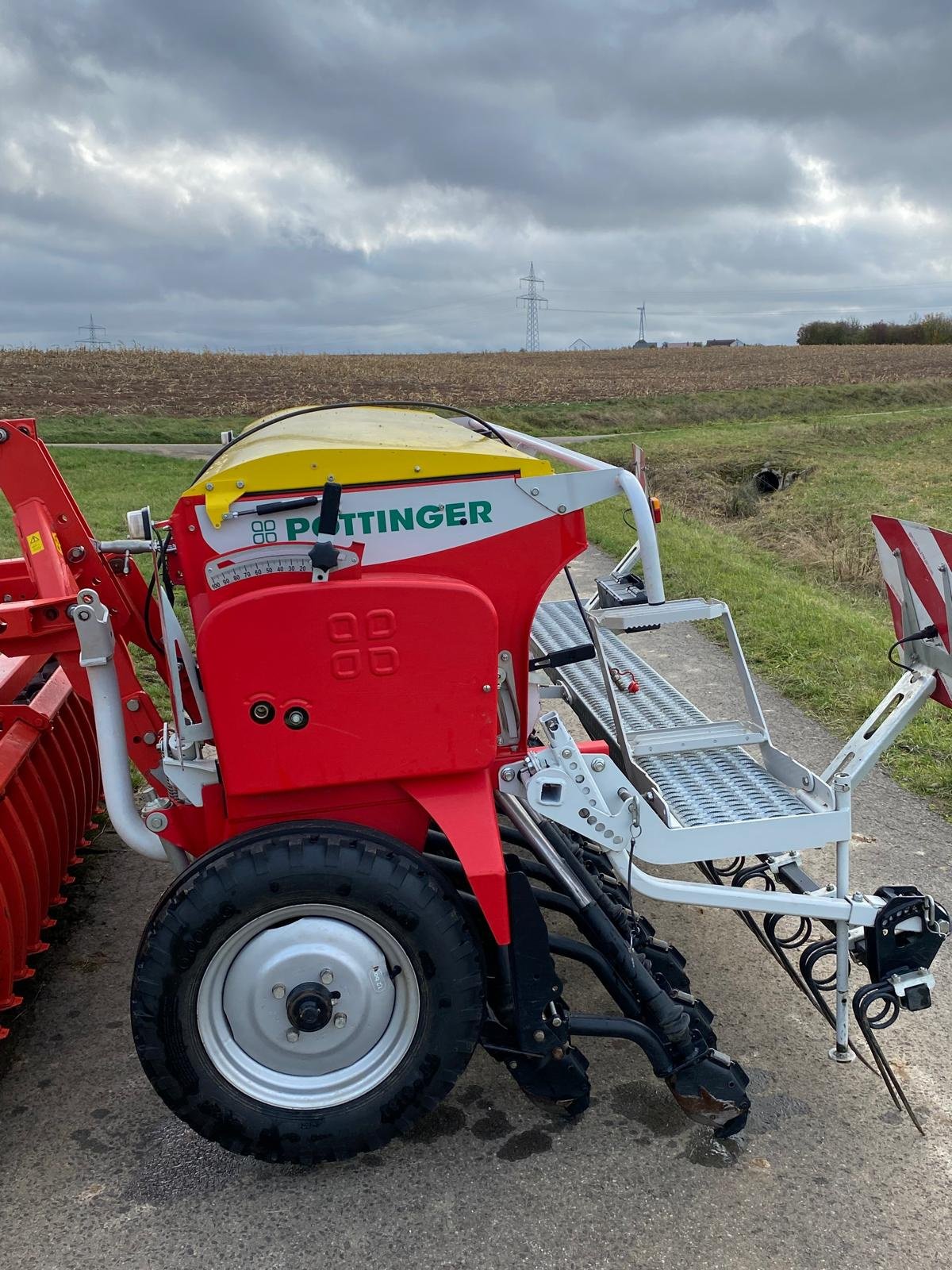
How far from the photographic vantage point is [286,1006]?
8.51ft

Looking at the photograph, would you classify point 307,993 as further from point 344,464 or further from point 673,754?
point 673,754

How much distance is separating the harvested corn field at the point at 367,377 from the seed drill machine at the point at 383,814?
2488 centimetres

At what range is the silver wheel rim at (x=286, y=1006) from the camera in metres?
2.60

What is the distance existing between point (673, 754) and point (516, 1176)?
149 centimetres

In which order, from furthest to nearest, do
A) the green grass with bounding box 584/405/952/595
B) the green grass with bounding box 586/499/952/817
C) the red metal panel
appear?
the green grass with bounding box 584/405/952/595 → the green grass with bounding box 586/499/952/817 → the red metal panel

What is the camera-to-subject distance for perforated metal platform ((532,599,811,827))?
3059 millimetres

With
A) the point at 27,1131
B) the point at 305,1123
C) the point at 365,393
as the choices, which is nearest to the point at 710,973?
the point at 305,1123

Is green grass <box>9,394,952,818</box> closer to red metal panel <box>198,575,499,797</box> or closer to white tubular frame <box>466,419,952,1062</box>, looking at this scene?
white tubular frame <box>466,419,952,1062</box>

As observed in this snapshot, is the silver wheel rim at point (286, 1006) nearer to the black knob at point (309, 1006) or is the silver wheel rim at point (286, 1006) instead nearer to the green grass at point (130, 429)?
the black knob at point (309, 1006)

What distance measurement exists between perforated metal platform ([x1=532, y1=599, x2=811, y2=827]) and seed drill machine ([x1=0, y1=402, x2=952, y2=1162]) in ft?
0.11

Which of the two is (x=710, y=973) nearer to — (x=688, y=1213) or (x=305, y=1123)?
(x=688, y=1213)

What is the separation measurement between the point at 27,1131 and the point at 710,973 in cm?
225

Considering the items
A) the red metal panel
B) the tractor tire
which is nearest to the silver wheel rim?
the tractor tire

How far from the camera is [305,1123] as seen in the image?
261cm
